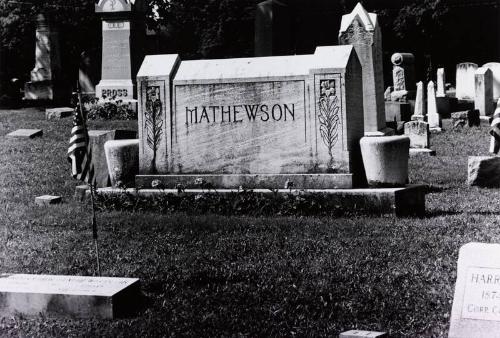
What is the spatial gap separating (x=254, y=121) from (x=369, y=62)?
507cm

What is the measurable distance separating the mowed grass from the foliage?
8.64 meters

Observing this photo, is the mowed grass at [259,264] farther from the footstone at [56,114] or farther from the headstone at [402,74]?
the headstone at [402,74]

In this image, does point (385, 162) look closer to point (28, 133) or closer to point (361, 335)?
point (361, 335)

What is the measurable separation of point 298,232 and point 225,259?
129 centimetres

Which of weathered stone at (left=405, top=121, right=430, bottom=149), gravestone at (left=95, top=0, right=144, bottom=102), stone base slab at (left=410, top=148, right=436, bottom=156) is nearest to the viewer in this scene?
stone base slab at (left=410, top=148, right=436, bottom=156)

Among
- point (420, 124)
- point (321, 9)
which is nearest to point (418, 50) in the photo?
point (321, 9)

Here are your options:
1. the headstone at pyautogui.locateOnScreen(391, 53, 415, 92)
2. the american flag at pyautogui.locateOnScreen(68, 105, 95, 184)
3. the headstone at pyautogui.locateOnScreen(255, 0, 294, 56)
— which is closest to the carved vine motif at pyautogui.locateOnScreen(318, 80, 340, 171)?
the american flag at pyautogui.locateOnScreen(68, 105, 95, 184)

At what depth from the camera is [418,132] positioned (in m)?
18.0

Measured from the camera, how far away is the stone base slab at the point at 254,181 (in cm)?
1047

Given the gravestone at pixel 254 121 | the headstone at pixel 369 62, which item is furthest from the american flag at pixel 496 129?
the gravestone at pixel 254 121

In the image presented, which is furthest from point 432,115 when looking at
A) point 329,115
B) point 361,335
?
point 361,335

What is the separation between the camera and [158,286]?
736 centimetres

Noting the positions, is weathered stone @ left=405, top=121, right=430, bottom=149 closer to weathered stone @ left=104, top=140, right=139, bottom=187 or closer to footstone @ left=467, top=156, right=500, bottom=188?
footstone @ left=467, top=156, right=500, bottom=188

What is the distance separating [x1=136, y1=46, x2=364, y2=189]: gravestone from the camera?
10523 millimetres
